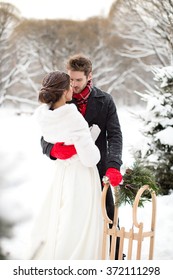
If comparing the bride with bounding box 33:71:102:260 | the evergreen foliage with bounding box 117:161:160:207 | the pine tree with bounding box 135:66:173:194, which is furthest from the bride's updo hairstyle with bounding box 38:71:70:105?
the pine tree with bounding box 135:66:173:194

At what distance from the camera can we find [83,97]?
3.31m

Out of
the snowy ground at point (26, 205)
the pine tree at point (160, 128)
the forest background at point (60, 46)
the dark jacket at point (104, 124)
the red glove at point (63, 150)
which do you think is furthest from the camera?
the forest background at point (60, 46)

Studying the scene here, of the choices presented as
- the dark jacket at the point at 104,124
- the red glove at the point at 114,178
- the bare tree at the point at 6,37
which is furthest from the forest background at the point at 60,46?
the red glove at the point at 114,178

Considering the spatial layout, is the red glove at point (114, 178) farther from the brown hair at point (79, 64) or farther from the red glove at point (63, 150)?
the brown hair at point (79, 64)

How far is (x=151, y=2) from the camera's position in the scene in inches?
461

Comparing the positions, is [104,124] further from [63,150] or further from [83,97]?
[63,150]

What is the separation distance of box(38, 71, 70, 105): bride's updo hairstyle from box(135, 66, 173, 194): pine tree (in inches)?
138

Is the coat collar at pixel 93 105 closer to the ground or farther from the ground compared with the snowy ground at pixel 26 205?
farther from the ground

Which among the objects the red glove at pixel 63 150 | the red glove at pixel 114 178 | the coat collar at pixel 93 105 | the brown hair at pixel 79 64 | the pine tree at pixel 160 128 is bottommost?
the pine tree at pixel 160 128

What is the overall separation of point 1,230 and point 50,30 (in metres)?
24.8

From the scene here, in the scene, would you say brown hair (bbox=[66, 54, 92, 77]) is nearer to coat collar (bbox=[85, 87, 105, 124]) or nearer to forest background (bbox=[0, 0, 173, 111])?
coat collar (bbox=[85, 87, 105, 124])

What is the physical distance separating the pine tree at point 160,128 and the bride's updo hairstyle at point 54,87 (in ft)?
11.5

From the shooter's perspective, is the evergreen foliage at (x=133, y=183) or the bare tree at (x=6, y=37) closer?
the evergreen foliage at (x=133, y=183)

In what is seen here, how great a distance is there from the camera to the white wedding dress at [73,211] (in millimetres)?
3078
